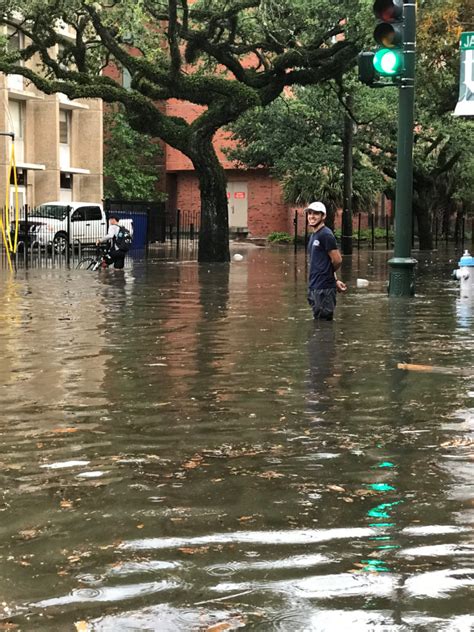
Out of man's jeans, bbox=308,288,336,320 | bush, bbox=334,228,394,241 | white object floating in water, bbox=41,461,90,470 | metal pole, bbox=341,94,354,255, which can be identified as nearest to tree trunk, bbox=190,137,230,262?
metal pole, bbox=341,94,354,255

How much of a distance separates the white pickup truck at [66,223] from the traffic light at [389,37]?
22100 millimetres

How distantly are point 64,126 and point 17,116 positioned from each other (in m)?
4.43

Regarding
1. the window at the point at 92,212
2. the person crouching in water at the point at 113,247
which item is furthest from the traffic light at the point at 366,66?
the window at the point at 92,212

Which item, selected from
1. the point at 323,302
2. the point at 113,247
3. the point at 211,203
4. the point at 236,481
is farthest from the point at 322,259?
the point at 211,203

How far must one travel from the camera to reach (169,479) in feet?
17.6

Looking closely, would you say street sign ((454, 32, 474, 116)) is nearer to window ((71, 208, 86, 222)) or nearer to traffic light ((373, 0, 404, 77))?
traffic light ((373, 0, 404, 77))

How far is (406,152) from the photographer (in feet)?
51.8

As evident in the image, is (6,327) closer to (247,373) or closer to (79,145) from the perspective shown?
(247,373)

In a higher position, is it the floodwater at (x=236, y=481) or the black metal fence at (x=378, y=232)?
the black metal fence at (x=378, y=232)

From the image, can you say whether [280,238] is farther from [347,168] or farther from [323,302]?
[323,302]

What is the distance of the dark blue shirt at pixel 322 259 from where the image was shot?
40.5 feet

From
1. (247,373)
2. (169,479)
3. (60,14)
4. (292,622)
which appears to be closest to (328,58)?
(60,14)

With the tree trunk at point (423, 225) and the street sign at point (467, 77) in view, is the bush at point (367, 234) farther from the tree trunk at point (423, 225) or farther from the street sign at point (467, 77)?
the street sign at point (467, 77)

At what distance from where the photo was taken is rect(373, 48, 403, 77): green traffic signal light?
48.2 ft
